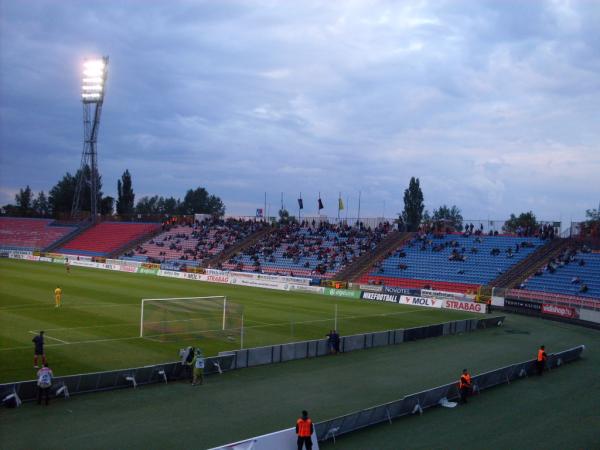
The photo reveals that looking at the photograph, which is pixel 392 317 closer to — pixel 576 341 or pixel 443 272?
pixel 576 341

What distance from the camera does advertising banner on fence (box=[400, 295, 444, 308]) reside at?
47838 millimetres

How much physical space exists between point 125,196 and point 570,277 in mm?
97229

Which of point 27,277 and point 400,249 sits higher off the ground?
point 400,249

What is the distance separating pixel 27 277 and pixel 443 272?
40.1 meters

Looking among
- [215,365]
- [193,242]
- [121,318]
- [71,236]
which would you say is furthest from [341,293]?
[71,236]

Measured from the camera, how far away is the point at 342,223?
78.0 meters

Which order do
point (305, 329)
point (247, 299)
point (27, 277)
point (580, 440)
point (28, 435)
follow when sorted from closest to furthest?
point (28, 435) → point (580, 440) → point (305, 329) → point (247, 299) → point (27, 277)

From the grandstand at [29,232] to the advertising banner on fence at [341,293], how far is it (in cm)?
5737

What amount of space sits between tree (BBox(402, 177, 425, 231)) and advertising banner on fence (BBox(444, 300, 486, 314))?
65.7m

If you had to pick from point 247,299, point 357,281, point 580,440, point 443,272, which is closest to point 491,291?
point 443,272

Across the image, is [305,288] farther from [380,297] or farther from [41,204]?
[41,204]

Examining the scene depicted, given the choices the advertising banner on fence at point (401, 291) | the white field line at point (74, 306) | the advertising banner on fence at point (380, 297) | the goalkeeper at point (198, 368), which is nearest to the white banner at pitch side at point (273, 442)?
the goalkeeper at point (198, 368)

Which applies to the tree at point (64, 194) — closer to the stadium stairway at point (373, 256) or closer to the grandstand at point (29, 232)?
the grandstand at point (29, 232)

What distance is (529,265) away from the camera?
2138 inches
